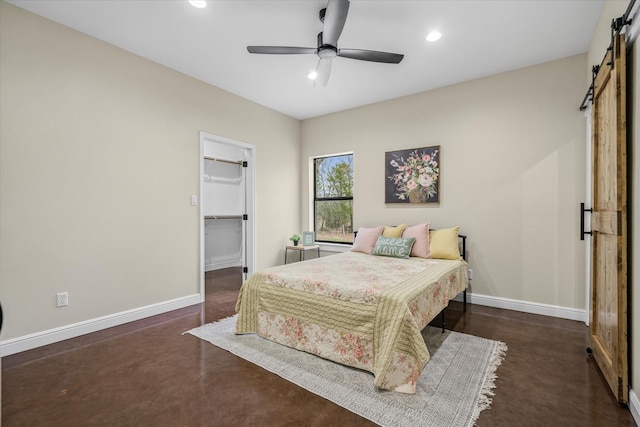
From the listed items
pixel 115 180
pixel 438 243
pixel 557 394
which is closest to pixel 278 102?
pixel 115 180

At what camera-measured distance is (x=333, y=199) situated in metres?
5.21

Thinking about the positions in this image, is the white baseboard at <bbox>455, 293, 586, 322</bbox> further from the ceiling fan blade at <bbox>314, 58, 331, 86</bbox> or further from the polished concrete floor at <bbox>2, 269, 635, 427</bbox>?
the ceiling fan blade at <bbox>314, 58, 331, 86</bbox>

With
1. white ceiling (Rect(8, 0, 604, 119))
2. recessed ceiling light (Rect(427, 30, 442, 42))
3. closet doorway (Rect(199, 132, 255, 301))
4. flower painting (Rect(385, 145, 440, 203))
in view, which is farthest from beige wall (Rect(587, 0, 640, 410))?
closet doorway (Rect(199, 132, 255, 301))

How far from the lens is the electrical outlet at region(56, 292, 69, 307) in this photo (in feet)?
8.86

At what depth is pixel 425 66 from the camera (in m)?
3.46

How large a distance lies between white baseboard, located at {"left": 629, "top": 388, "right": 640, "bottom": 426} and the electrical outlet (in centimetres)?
417

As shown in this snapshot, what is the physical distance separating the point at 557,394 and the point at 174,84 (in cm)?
451

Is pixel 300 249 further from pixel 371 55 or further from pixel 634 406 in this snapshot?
pixel 634 406

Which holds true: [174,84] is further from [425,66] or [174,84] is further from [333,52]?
[425,66]

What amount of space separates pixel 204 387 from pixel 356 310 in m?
1.14

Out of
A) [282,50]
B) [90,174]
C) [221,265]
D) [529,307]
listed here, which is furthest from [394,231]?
[221,265]

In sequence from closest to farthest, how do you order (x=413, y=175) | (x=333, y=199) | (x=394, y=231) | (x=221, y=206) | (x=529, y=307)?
(x=529, y=307), (x=394, y=231), (x=413, y=175), (x=333, y=199), (x=221, y=206)

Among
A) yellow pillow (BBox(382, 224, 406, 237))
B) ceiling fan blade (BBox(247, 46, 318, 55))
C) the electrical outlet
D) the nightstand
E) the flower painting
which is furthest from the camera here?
the nightstand

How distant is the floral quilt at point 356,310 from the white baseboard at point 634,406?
1.10m
